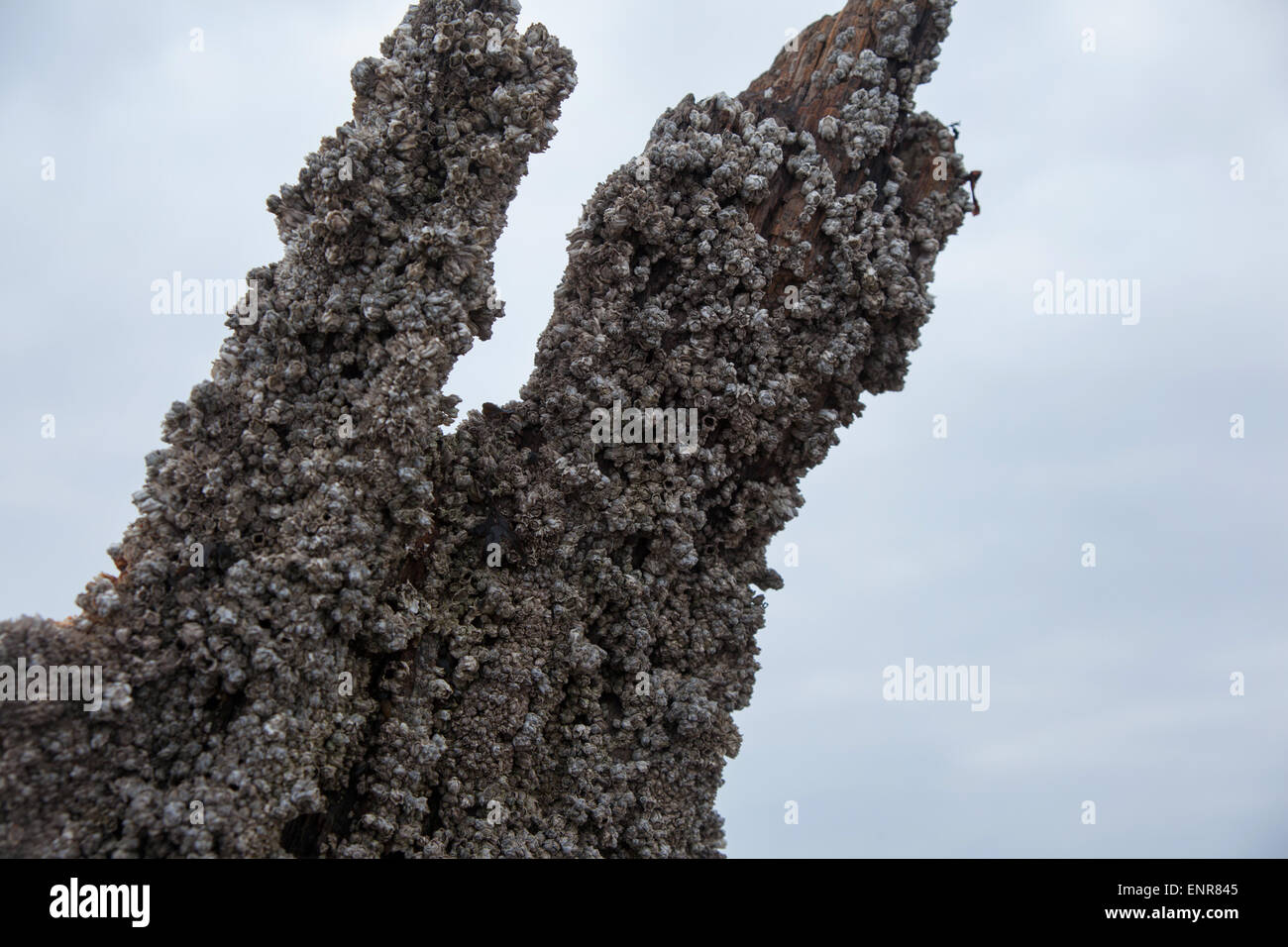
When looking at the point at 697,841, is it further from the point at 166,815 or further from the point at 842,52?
the point at 842,52

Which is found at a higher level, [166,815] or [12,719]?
[12,719]

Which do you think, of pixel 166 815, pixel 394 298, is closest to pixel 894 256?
pixel 394 298

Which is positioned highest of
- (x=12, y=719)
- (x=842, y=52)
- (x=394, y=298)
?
(x=842, y=52)
